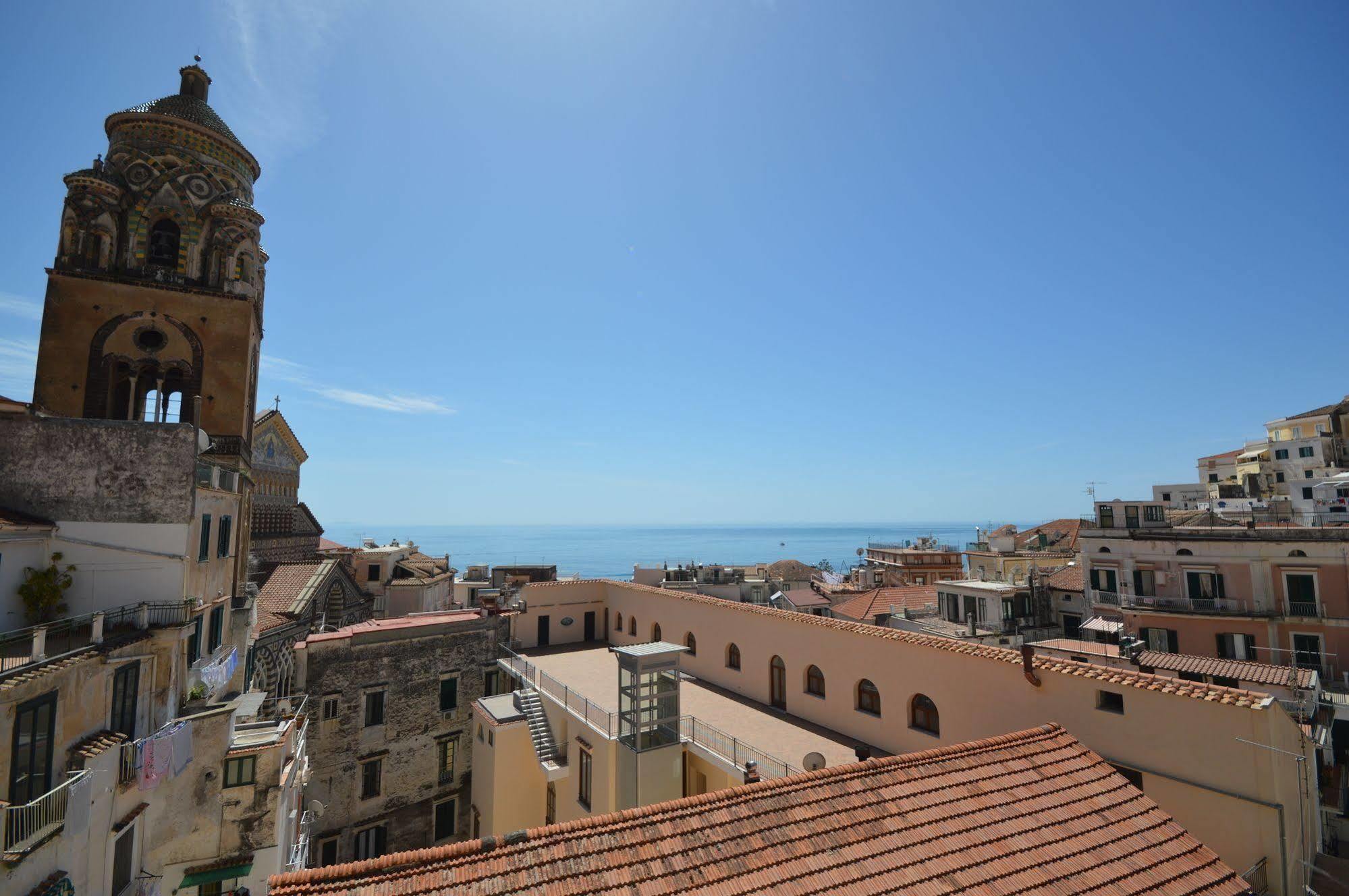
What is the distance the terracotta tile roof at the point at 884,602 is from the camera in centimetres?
3409

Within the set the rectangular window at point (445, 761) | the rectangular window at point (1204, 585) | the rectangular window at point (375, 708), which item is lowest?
the rectangular window at point (445, 761)

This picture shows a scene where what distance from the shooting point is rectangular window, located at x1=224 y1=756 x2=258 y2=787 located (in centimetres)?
1322

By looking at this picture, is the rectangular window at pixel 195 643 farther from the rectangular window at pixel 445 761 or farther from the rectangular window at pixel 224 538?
the rectangular window at pixel 445 761

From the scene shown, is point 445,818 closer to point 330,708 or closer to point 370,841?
point 370,841

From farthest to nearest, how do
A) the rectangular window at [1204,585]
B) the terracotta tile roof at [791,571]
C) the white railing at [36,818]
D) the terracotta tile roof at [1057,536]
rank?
1. the terracotta tile roof at [791,571]
2. the terracotta tile roof at [1057,536]
3. the rectangular window at [1204,585]
4. the white railing at [36,818]

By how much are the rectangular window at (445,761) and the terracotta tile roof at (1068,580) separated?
28.7 m

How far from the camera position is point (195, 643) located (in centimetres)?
1395

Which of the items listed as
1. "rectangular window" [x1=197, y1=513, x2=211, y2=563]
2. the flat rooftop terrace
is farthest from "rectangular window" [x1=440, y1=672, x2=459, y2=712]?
"rectangular window" [x1=197, y1=513, x2=211, y2=563]

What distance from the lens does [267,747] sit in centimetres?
1354

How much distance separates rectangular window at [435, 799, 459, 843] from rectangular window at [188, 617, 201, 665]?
46.3ft

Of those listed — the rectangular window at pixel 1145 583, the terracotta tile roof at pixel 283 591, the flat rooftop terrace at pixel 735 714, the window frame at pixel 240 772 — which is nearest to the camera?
the window frame at pixel 240 772

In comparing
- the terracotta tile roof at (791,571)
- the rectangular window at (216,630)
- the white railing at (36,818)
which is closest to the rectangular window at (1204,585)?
the rectangular window at (216,630)

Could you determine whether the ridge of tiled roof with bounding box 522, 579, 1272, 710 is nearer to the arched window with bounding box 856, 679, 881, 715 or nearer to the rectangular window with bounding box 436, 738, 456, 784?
the arched window with bounding box 856, 679, 881, 715

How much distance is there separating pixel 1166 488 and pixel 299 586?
2087 inches
